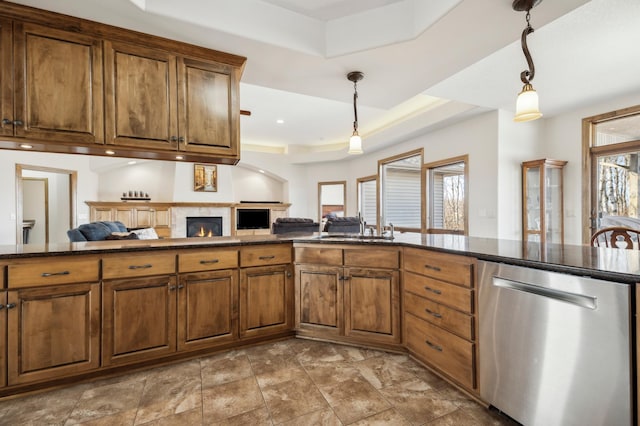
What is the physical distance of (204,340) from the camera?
2361 millimetres

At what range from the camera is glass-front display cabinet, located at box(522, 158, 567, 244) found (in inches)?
176

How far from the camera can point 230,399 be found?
6.02 feet

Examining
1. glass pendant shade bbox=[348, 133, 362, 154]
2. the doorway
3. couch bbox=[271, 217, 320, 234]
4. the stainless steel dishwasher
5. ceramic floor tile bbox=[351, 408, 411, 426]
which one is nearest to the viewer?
the stainless steel dishwasher

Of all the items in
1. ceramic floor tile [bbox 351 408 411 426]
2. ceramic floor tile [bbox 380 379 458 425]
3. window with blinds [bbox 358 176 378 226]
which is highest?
window with blinds [bbox 358 176 378 226]

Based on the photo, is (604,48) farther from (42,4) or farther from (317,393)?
(42,4)

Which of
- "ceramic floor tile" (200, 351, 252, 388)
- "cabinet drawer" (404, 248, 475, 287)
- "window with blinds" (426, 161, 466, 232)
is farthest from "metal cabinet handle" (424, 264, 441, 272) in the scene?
"window with blinds" (426, 161, 466, 232)

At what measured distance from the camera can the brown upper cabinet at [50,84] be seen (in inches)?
74.2

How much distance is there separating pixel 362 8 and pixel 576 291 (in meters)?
2.25

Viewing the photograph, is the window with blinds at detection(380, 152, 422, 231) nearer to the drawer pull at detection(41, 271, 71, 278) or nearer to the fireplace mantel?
the fireplace mantel

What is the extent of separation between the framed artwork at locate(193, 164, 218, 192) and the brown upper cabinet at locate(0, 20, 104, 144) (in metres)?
6.04

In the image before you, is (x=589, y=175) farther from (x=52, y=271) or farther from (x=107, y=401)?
(x=52, y=271)

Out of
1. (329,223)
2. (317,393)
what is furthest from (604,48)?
(317,393)

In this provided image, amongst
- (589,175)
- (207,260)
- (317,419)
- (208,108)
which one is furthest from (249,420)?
(589,175)

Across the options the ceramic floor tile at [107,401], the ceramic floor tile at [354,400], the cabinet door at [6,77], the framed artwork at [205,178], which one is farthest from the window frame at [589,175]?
the framed artwork at [205,178]
